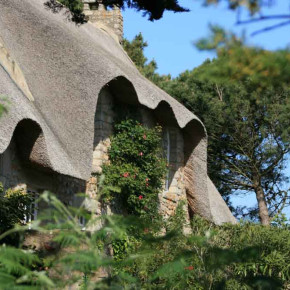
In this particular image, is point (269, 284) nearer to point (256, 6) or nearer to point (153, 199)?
point (256, 6)

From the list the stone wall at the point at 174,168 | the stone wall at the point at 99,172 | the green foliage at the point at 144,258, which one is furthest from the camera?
the stone wall at the point at 174,168

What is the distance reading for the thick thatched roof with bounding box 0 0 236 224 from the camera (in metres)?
11.4

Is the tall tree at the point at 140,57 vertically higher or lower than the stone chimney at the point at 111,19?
higher

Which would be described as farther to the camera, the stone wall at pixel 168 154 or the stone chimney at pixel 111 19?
the stone chimney at pixel 111 19

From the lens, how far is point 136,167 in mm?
13633

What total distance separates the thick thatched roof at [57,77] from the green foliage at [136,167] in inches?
22.8

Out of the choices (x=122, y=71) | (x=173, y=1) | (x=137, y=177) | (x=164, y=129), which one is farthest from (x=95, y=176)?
(x=173, y=1)

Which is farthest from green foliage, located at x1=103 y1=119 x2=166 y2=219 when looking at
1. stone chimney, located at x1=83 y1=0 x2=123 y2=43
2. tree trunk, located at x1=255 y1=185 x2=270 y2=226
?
tree trunk, located at x1=255 y1=185 x2=270 y2=226

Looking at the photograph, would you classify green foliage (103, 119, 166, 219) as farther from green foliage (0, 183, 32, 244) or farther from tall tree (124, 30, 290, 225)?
tall tree (124, 30, 290, 225)

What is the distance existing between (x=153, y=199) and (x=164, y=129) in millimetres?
1958

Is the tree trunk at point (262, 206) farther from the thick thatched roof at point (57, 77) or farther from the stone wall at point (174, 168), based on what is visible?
the thick thatched roof at point (57, 77)

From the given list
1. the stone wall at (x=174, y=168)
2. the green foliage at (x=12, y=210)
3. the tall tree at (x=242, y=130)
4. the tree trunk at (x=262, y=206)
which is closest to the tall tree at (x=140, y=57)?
the tall tree at (x=242, y=130)

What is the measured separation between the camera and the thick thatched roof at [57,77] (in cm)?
1139

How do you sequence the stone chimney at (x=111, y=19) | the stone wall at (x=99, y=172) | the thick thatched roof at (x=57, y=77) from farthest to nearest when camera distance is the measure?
the stone chimney at (x=111, y=19) < the thick thatched roof at (x=57, y=77) < the stone wall at (x=99, y=172)
